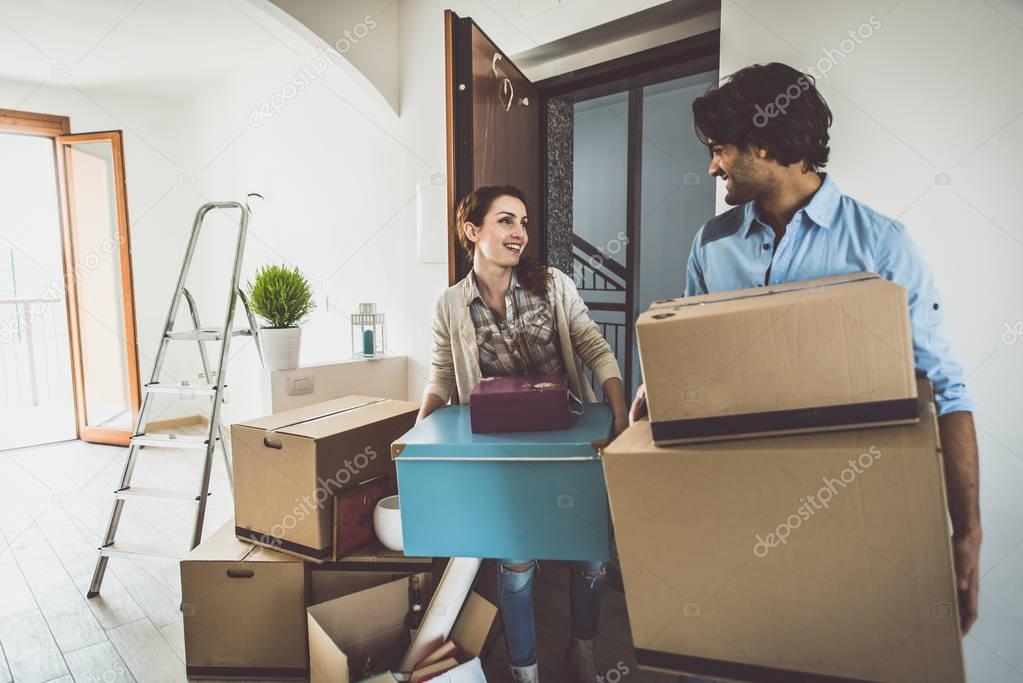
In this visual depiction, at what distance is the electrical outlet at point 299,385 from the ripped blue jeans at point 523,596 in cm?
152

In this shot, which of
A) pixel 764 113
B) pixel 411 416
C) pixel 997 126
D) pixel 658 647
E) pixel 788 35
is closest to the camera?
pixel 658 647

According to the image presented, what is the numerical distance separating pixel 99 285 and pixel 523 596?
4.52m

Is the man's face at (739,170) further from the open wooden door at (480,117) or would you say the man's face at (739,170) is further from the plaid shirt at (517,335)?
the open wooden door at (480,117)

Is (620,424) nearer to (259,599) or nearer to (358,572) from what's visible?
(358,572)

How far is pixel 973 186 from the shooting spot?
1.44 m

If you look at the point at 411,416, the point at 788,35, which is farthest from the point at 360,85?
the point at 788,35

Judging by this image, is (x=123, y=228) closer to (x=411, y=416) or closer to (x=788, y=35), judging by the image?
(x=411, y=416)

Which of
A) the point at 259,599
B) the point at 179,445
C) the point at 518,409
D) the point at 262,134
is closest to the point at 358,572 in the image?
the point at 259,599

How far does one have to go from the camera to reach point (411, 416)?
6.57 feet

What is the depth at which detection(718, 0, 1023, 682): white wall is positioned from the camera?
1397mm

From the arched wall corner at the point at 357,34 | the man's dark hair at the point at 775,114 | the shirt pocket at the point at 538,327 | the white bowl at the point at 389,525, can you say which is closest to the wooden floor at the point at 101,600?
the white bowl at the point at 389,525

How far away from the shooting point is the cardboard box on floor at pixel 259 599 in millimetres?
1774

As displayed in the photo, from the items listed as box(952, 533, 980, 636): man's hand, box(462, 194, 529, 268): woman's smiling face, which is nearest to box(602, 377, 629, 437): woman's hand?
box(462, 194, 529, 268): woman's smiling face

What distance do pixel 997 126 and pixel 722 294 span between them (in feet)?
3.05
